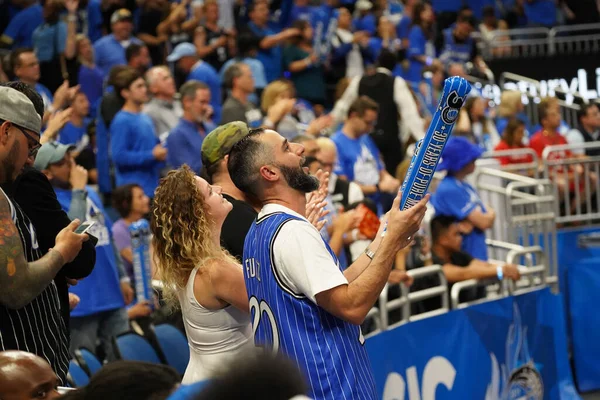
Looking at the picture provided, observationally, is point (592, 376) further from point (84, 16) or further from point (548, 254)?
point (84, 16)

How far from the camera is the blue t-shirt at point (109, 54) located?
12352mm

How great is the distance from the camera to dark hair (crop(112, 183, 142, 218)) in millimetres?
7945

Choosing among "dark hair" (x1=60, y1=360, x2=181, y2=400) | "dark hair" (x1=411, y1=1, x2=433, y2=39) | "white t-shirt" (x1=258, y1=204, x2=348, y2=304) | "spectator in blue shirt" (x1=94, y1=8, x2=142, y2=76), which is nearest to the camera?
"dark hair" (x1=60, y1=360, x2=181, y2=400)

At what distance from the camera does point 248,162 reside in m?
4.20

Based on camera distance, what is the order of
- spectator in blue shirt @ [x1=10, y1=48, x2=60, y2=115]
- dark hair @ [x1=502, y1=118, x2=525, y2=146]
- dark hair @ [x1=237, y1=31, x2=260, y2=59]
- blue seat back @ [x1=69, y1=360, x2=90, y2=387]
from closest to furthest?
blue seat back @ [x1=69, y1=360, x2=90, y2=387] → spectator in blue shirt @ [x1=10, y1=48, x2=60, y2=115] → dark hair @ [x1=502, y1=118, x2=525, y2=146] → dark hair @ [x1=237, y1=31, x2=260, y2=59]

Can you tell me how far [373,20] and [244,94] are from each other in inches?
345

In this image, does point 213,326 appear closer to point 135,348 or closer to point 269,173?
point 269,173

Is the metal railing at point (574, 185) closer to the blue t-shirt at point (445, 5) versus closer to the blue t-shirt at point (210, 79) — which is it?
the blue t-shirt at point (210, 79)

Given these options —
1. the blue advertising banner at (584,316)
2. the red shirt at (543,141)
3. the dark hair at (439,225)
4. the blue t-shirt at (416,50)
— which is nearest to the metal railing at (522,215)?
the blue advertising banner at (584,316)

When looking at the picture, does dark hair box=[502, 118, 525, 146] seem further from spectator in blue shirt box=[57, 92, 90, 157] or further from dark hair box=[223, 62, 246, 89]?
spectator in blue shirt box=[57, 92, 90, 157]

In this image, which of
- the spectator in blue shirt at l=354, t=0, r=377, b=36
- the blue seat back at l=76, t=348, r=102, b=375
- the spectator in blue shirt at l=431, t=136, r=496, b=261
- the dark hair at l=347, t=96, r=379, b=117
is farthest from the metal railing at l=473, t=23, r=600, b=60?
the blue seat back at l=76, t=348, r=102, b=375

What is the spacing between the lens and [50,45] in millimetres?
11594

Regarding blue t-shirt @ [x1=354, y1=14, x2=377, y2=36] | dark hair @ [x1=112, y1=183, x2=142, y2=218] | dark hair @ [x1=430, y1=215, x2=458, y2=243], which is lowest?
dark hair @ [x1=430, y1=215, x2=458, y2=243]

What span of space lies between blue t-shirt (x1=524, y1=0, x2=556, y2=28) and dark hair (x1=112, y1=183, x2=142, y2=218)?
16319 mm
